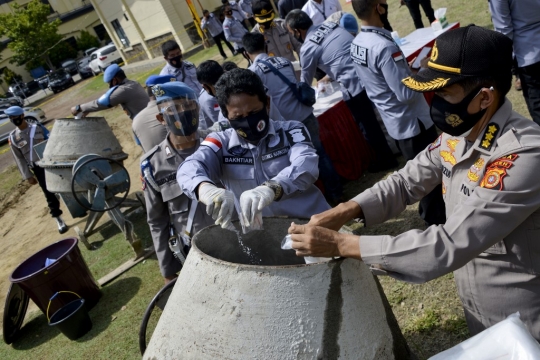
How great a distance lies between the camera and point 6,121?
2030 cm

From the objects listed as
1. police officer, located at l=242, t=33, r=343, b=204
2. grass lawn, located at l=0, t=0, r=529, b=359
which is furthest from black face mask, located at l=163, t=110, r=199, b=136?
grass lawn, located at l=0, t=0, r=529, b=359

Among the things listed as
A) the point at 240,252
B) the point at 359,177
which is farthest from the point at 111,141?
the point at 240,252

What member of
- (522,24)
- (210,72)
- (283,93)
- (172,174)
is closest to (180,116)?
(172,174)

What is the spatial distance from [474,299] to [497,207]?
0.55m

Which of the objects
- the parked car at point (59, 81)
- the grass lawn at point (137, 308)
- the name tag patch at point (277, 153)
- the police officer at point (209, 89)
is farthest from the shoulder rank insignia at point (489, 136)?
the parked car at point (59, 81)

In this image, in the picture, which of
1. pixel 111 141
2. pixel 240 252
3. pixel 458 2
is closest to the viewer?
pixel 240 252

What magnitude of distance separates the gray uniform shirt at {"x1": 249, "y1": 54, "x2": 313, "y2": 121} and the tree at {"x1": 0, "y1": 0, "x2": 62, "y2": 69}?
117 feet

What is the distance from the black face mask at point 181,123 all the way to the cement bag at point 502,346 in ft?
7.91

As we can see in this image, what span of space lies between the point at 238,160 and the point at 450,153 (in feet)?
4.30

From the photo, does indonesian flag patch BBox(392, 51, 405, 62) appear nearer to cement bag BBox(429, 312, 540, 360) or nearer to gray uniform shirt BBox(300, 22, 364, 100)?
gray uniform shirt BBox(300, 22, 364, 100)

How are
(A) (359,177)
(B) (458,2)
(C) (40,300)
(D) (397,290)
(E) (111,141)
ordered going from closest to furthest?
(D) (397,290) → (C) (40,300) → (A) (359,177) → (E) (111,141) → (B) (458,2)

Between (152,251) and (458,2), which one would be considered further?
(458,2)

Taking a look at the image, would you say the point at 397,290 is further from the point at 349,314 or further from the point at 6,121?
the point at 6,121

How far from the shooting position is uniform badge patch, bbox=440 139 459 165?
1821mm
